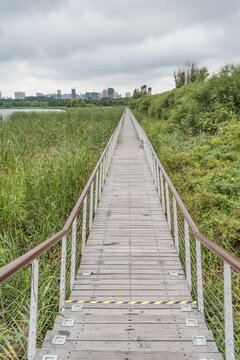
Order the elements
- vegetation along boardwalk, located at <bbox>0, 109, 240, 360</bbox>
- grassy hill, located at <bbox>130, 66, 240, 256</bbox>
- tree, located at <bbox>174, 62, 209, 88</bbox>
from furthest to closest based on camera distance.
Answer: tree, located at <bbox>174, 62, 209, 88</bbox> < grassy hill, located at <bbox>130, 66, 240, 256</bbox> < vegetation along boardwalk, located at <bbox>0, 109, 240, 360</bbox>

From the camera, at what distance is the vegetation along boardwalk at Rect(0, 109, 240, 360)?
7.44ft

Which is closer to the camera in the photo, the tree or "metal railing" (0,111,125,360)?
"metal railing" (0,111,125,360)

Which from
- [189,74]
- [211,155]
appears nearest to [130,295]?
[211,155]

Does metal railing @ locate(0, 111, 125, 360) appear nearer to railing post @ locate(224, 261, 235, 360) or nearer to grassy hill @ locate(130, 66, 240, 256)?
railing post @ locate(224, 261, 235, 360)

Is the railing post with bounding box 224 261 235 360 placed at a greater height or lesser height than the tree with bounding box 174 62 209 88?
lesser

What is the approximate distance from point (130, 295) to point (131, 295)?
12 mm

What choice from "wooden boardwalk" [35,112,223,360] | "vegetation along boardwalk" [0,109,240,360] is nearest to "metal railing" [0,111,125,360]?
"vegetation along boardwalk" [0,109,240,360]

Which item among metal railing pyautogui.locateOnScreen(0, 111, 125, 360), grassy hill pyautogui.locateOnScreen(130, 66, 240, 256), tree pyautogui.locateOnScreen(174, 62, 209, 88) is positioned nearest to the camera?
metal railing pyautogui.locateOnScreen(0, 111, 125, 360)

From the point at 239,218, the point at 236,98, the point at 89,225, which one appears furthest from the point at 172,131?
the point at 89,225

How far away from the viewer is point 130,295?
325 centimetres

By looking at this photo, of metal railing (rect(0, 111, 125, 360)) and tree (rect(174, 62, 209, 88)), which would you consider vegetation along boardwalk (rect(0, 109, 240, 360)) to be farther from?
tree (rect(174, 62, 209, 88))

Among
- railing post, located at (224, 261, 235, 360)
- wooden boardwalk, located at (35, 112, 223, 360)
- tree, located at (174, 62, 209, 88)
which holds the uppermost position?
tree, located at (174, 62, 209, 88)

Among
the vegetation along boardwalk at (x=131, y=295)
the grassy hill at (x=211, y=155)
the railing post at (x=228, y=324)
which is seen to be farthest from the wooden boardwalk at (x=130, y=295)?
the grassy hill at (x=211, y=155)

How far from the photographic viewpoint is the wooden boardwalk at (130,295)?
2.36 metres
